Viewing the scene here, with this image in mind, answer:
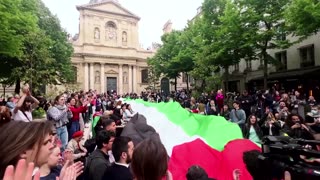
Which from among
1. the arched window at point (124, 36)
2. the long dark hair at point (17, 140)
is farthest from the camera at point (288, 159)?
the arched window at point (124, 36)

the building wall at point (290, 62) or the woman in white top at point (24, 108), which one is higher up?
the building wall at point (290, 62)

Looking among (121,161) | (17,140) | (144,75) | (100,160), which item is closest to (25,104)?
(100,160)

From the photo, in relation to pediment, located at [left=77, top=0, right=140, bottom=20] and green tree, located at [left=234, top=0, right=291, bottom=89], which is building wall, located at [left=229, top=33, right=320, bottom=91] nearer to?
green tree, located at [left=234, top=0, right=291, bottom=89]

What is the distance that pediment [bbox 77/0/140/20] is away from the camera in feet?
172

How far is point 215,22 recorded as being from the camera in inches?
1178

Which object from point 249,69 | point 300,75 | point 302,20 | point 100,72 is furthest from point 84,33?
point 302,20

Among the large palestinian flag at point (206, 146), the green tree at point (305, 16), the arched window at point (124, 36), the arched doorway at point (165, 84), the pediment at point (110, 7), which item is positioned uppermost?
the pediment at point (110, 7)

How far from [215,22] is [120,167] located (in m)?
27.8

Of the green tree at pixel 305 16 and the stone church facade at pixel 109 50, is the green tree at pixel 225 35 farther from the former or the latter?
the stone church facade at pixel 109 50

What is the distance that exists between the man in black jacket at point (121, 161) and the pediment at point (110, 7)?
50705mm

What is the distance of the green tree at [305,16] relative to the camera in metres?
17.6

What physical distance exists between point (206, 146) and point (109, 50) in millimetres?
49563

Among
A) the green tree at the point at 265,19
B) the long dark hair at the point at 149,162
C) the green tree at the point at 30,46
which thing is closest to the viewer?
the long dark hair at the point at 149,162

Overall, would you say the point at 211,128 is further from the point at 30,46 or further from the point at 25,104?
the point at 30,46
